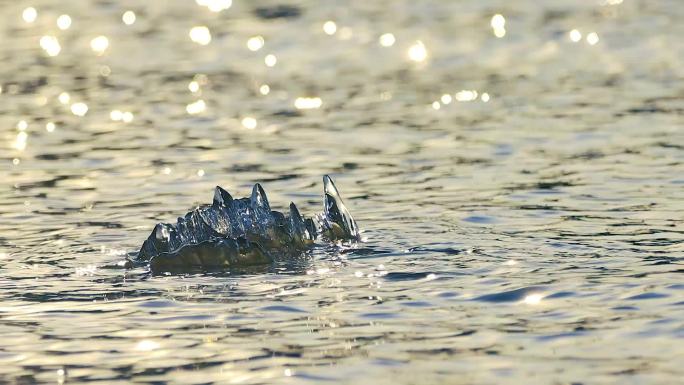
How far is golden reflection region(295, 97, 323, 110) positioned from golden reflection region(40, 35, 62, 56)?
7.15 meters

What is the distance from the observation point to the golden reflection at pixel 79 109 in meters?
19.0

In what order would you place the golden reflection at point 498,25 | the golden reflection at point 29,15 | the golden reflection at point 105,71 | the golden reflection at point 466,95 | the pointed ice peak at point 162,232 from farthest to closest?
Answer: 1. the golden reflection at point 29,15
2. the golden reflection at point 498,25
3. the golden reflection at point 105,71
4. the golden reflection at point 466,95
5. the pointed ice peak at point 162,232

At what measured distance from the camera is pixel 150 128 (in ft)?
58.0

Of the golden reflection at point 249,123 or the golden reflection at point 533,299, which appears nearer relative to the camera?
the golden reflection at point 533,299

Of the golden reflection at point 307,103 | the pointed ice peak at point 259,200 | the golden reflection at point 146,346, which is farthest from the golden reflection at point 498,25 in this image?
the golden reflection at point 146,346

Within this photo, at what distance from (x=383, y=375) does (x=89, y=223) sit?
5.25m

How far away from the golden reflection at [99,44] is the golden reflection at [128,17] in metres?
1.96

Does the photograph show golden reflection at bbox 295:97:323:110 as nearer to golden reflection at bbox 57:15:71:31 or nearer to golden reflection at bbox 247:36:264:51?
golden reflection at bbox 247:36:264:51

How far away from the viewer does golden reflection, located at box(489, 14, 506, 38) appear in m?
24.9

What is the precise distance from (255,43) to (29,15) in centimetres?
767

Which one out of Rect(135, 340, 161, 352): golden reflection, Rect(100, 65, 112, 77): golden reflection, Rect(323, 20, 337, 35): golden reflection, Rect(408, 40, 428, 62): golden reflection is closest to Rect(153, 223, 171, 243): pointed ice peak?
Rect(135, 340, 161, 352): golden reflection

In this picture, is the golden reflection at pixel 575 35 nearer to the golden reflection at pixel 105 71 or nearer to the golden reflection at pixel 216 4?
the golden reflection at pixel 105 71

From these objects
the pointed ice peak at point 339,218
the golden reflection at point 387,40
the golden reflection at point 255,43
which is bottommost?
the pointed ice peak at point 339,218

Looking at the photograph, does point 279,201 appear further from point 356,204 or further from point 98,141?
point 98,141
